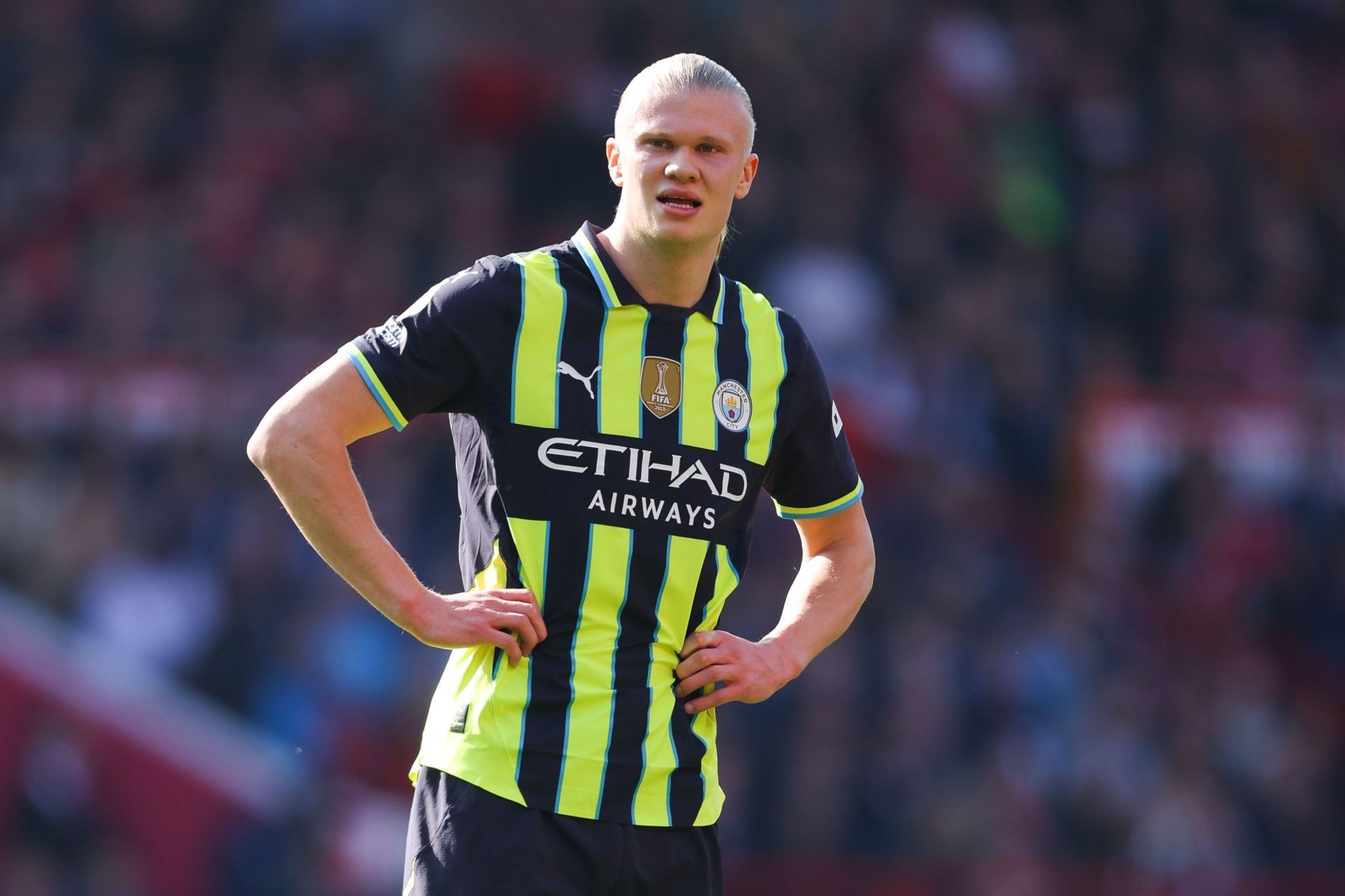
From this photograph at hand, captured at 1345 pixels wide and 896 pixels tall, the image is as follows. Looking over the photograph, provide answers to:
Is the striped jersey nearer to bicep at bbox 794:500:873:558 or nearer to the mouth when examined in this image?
the mouth

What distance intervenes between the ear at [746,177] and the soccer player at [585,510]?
0.03 metres

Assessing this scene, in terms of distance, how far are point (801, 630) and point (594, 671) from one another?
0.57 metres

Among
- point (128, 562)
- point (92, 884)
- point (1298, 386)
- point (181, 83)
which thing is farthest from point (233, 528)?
point (1298, 386)

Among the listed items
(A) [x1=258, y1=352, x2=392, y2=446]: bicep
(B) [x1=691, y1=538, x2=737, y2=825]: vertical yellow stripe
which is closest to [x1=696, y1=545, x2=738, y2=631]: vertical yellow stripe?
(B) [x1=691, y1=538, x2=737, y2=825]: vertical yellow stripe

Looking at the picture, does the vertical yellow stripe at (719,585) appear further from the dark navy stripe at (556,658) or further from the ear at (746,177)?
the ear at (746,177)

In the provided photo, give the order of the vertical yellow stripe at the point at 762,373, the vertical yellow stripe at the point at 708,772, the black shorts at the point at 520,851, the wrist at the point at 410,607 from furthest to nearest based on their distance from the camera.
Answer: the vertical yellow stripe at the point at 762,373 < the vertical yellow stripe at the point at 708,772 < the wrist at the point at 410,607 < the black shorts at the point at 520,851

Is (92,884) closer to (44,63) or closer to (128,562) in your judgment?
(128,562)

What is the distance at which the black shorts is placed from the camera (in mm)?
3049

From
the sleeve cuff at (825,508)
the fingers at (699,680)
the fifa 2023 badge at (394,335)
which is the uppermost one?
the fifa 2023 badge at (394,335)

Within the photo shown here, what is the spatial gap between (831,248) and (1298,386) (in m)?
2.86

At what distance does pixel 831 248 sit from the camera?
425 inches

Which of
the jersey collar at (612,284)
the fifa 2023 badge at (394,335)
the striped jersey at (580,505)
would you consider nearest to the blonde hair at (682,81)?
the jersey collar at (612,284)

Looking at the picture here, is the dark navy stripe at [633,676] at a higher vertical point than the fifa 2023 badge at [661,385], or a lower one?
lower

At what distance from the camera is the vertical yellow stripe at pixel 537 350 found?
126 inches
